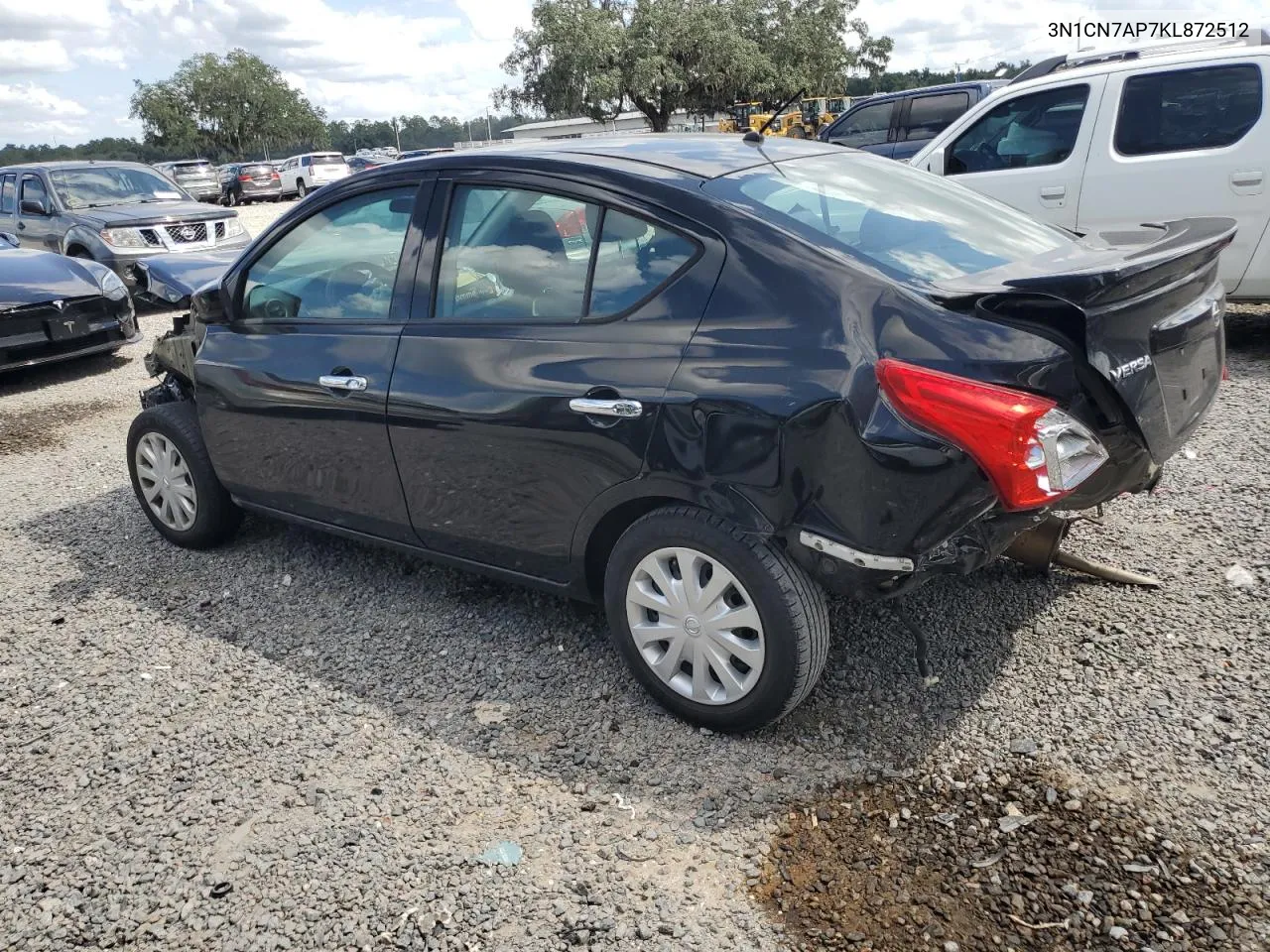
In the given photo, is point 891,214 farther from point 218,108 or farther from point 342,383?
point 218,108

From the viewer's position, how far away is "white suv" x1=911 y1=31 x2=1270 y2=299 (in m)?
6.30

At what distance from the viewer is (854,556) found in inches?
101

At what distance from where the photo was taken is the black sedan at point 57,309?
800 cm

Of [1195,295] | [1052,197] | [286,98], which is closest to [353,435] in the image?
[1195,295]

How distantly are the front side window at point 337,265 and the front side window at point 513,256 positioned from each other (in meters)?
0.27

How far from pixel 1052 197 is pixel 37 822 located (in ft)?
22.4

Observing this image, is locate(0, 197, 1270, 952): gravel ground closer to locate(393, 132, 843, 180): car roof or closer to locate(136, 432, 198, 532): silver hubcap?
locate(136, 432, 198, 532): silver hubcap

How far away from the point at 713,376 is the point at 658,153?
0.97 meters

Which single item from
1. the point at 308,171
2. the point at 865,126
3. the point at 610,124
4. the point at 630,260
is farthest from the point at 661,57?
the point at 630,260

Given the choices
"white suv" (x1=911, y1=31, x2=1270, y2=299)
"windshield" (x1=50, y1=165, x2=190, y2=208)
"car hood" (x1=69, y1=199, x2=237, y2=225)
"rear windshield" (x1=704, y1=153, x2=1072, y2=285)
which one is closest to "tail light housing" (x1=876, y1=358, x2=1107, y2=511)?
"rear windshield" (x1=704, y1=153, x2=1072, y2=285)

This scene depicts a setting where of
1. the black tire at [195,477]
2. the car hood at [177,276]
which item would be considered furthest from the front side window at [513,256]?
the car hood at [177,276]

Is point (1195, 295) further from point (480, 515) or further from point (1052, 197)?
point (1052, 197)

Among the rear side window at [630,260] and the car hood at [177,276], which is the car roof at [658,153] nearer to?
the rear side window at [630,260]

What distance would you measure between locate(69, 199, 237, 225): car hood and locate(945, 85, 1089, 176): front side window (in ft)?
29.4
